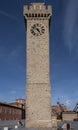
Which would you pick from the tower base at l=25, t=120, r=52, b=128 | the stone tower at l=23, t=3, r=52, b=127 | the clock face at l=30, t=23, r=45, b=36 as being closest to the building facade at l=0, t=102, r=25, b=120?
the tower base at l=25, t=120, r=52, b=128

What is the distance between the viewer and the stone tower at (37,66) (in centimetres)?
3291

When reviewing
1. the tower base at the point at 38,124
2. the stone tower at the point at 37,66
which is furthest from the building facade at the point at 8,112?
the stone tower at the point at 37,66

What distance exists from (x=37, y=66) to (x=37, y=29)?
658cm

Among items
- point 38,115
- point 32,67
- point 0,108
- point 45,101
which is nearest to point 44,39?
point 32,67

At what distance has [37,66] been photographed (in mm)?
34844

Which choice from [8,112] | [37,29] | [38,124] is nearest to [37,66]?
[37,29]

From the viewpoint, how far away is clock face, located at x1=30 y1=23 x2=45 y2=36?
3641 centimetres

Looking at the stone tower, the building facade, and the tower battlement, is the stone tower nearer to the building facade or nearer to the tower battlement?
the tower battlement

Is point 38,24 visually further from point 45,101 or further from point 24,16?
point 45,101

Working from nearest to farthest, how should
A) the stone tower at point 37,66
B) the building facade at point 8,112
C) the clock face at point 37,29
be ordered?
1. the stone tower at point 37,66
2. the clock face at point 37,29
3. the building facade at point 8,112

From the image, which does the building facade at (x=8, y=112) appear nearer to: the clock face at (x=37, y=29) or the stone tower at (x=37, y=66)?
the stone tower at (x=37, y=66)

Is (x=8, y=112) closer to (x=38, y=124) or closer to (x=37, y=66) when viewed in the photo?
(x=38, y=124)

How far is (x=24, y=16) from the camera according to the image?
37.5 meters

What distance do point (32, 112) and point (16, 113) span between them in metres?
43.8
